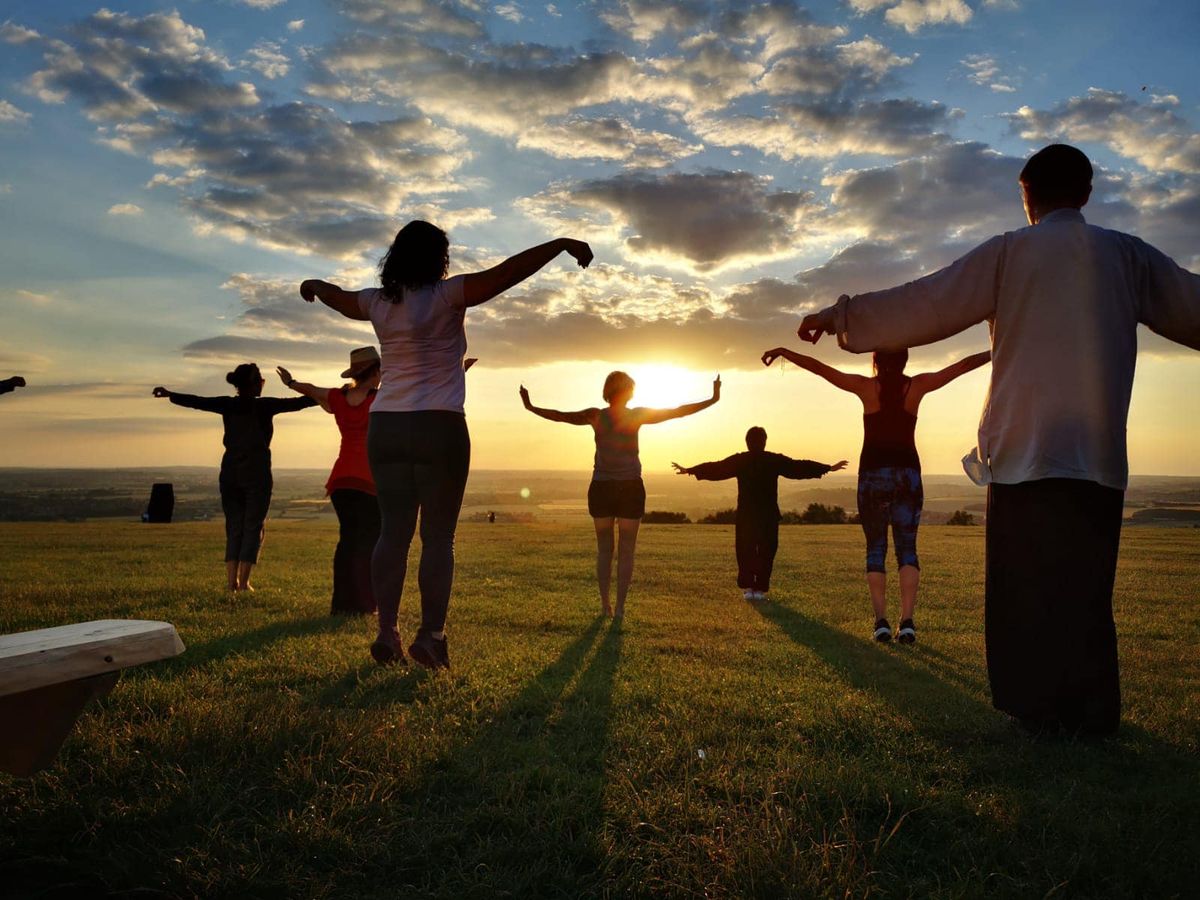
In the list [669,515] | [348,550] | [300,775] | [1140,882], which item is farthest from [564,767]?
[669,515]

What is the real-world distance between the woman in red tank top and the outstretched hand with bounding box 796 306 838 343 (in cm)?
480

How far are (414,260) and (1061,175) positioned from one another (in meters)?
4.26

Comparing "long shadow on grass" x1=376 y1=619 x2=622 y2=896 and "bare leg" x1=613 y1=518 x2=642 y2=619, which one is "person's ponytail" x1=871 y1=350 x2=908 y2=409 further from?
"long shadow on grass" x1=376 y1=619 x2=622 y2=896

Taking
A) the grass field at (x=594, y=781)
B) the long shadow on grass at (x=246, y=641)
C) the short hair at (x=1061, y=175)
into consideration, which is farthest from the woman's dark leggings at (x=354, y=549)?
the short hair at (x=1061, y=175)

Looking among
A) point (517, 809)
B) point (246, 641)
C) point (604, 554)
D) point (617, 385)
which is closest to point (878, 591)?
point (604, 554)

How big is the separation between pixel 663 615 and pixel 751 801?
6662mm

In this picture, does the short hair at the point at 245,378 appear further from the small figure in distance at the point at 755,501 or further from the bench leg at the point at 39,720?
the bench leg at the point at 39,720

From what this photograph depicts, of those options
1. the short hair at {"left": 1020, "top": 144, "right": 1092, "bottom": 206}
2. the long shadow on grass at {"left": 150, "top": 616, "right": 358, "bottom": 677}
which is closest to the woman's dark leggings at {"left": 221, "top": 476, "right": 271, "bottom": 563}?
the long shadow on grass at {"left": 150, "top": 616, "right": 358, "bottom": 677}

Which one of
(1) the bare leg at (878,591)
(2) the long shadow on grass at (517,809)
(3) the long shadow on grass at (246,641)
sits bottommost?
(3) the long shadow on grass at (246,641)

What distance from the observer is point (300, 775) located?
3.89 metres

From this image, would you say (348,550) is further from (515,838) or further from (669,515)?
(669,515)

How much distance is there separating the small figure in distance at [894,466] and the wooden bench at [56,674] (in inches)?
269

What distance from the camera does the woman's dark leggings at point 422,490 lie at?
604 cm

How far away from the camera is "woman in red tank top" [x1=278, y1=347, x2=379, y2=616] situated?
8977mm
